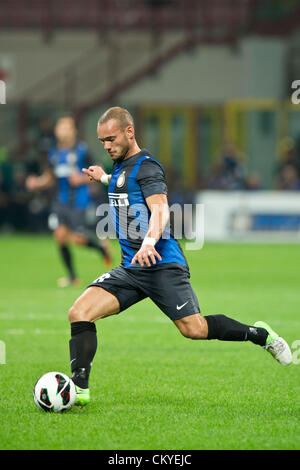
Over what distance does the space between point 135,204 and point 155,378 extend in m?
1.66

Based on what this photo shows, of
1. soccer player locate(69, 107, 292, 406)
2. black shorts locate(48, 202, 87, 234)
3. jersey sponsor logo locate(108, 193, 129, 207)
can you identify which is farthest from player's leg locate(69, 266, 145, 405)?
black shorts locate(48, 202, 87, 234)

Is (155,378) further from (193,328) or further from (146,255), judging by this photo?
(146,255)

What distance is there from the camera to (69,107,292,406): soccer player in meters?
6.49

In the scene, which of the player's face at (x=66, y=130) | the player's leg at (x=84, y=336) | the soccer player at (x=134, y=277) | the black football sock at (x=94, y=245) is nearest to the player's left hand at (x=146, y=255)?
the soccer player at (x=134, y=277)

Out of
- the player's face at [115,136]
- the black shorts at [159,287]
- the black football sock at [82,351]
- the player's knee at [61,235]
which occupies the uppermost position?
the player's face at [115,136]

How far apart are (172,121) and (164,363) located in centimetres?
2353

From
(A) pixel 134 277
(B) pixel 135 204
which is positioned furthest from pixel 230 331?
(B) pixel 135 204

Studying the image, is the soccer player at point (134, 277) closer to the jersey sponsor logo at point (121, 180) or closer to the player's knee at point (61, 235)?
the jersey sponsor logo at point (121, 180)

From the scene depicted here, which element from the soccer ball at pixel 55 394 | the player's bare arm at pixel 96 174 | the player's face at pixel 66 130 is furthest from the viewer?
the player's face at pixel 66 130

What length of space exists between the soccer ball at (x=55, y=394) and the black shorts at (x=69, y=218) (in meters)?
8.21

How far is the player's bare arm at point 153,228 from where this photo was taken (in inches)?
240

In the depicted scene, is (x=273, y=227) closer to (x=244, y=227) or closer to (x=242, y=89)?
(x=244, y=227)

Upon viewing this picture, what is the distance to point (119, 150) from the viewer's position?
6574 mm
